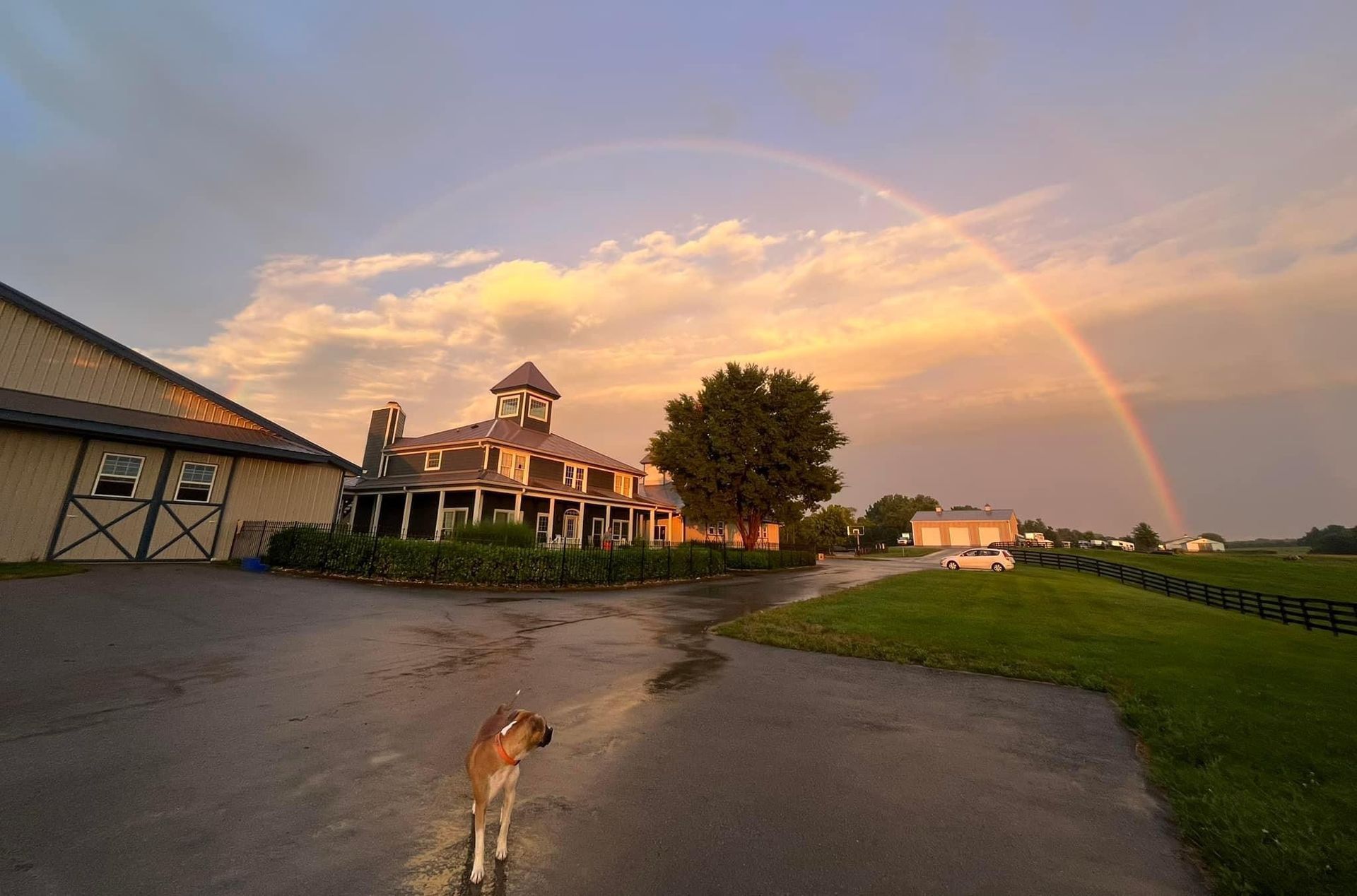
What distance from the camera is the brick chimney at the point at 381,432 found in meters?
37.4

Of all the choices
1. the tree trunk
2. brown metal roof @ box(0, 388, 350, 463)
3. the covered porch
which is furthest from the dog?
the tree trunk

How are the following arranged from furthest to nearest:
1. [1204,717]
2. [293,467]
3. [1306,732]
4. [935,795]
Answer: [293,467]
[1204,717]
[1306,732]
[935,795]

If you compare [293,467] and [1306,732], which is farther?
[293,467]

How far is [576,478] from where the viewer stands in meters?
36.4

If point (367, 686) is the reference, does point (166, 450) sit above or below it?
above

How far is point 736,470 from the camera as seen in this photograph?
38156 millimetres

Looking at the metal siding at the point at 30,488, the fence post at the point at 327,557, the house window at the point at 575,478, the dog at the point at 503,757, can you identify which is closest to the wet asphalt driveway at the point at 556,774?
the dog at the point at 503,757

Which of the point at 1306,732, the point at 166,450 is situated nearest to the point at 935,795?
the point at 1306,732

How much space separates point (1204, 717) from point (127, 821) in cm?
1051

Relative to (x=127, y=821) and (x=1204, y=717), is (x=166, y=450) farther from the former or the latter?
(x=1204, y=717)

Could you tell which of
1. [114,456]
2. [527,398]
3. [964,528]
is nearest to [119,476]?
[114,456]

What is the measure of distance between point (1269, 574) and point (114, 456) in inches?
2414

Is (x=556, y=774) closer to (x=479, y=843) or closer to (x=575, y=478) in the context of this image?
(x=479, y=843)

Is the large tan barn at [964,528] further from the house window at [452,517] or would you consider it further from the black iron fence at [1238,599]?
the house window at [452,517]
